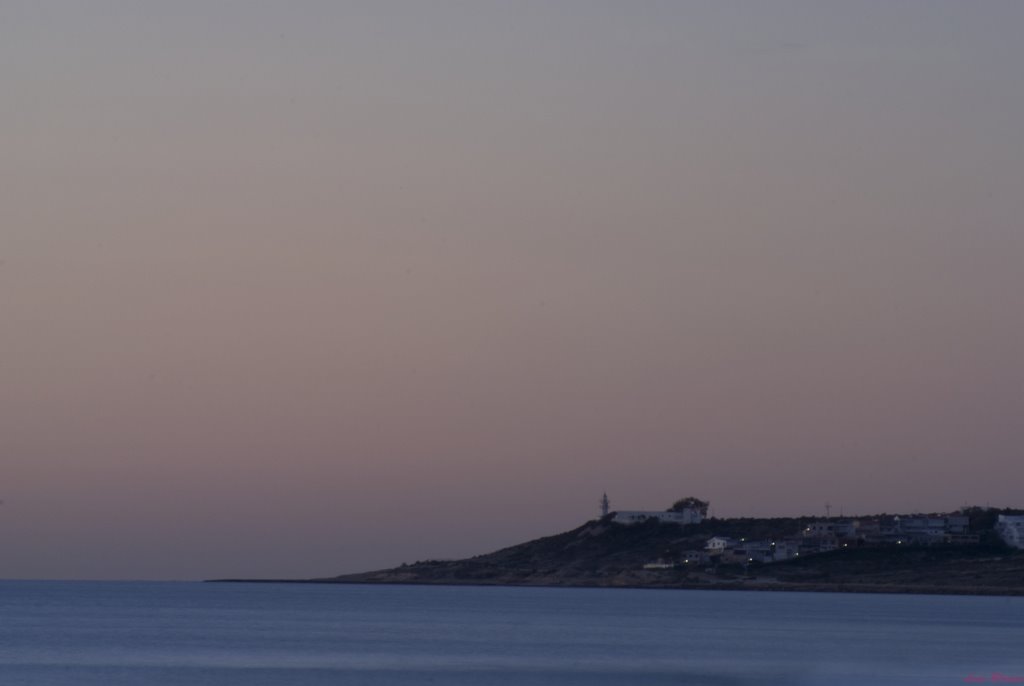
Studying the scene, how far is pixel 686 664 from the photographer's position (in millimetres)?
59594

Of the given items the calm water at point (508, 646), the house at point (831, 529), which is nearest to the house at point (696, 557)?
the house at point (831, 529)

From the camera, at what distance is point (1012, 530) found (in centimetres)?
15175

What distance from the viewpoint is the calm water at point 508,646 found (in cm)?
5328

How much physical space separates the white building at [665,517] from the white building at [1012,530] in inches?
1567

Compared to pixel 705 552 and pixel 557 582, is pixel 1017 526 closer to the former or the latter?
pixel 705 552

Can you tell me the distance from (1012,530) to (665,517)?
45900mm

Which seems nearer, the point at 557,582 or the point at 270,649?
the point at 270,649

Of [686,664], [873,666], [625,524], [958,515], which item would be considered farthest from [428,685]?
[625,524]

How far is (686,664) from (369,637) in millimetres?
21592

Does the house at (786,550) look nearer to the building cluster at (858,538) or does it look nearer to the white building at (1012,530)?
the building cluster at (858,538)

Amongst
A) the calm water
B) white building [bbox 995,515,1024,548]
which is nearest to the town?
white building [bbox 995,515,1024,548]

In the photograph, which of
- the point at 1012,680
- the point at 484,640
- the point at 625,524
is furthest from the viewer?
the point at 625,524

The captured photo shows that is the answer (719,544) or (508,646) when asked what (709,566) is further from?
(508,646)

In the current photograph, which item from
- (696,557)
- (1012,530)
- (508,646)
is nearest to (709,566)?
(696,557)
